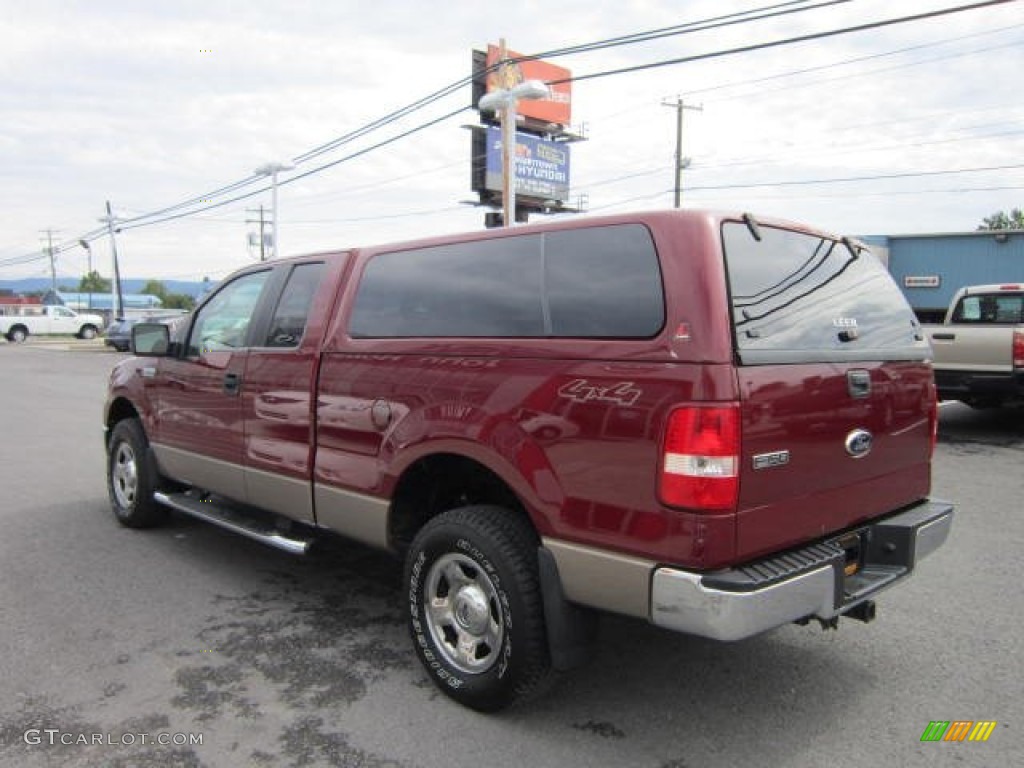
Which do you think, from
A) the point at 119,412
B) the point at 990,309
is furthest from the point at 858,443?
the point at 990,309

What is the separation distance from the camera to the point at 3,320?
43125 millimetres

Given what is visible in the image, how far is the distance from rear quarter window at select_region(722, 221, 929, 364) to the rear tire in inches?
171

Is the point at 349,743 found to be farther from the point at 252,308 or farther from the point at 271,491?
the point at 252,308

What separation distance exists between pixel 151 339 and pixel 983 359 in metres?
8.79

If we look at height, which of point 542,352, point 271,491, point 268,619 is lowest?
point 268,619

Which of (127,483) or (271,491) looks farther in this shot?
(127,483)

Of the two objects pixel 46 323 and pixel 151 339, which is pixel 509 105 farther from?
pixel 46 323

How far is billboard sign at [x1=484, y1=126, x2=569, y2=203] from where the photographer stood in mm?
48250

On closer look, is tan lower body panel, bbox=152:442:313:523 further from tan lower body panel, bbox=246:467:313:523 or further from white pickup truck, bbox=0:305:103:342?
white pickup truck, bbox=0:305:103:342

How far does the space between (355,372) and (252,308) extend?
1245mm

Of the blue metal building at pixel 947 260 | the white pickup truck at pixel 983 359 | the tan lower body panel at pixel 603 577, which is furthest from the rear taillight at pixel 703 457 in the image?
the blue metal building at pixel 947 260

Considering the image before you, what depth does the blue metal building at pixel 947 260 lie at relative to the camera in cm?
2781

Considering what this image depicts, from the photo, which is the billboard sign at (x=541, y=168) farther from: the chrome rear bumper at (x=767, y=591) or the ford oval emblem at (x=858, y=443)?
the chrome rear bumper at (x=767, y=591)

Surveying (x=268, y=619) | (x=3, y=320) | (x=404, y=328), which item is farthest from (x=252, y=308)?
(x=3, y=320)
